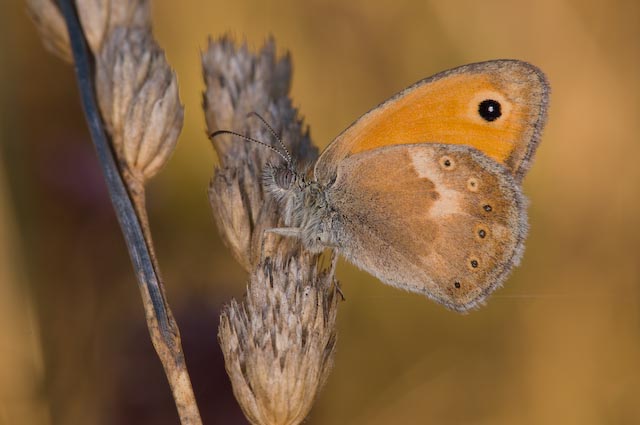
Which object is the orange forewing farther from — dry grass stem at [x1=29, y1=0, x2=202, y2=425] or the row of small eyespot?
dry grass stem at [x1=29, y1=0, x2=202, y2=425]

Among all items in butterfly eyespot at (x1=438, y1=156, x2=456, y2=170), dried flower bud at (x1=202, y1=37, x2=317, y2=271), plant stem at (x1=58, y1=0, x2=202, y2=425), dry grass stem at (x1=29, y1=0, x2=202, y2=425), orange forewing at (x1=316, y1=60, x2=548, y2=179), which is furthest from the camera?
butterfly eyespot at (x1=438, y1=156, x2=456, y2=170)

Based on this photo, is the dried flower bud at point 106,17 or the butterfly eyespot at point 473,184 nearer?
the dried flower bud at point 106,17

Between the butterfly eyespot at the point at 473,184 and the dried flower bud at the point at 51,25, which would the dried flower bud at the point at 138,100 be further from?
the butterfly eyespot at the point at 473,184

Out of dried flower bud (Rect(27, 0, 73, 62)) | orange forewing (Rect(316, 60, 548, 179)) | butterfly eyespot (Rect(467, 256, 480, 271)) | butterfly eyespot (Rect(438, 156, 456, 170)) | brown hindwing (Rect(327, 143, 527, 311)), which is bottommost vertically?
butterfly eyespot (Rect(467, 256, 480, 271))

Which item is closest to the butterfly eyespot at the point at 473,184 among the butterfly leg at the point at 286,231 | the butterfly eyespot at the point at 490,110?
the butterfly eyespot at the point at 490,110

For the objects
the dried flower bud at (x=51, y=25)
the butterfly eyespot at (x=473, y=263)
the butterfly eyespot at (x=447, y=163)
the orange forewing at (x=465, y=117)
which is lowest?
the butterfly eyespot at (x=473, y=263)

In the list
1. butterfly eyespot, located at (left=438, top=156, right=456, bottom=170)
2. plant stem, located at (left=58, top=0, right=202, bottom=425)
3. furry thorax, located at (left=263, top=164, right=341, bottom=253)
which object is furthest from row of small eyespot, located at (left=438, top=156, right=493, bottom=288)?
plant stem, located at (left=58, top=0, right=202, bottom=425)

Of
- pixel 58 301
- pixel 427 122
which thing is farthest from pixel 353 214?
pixel 58 301
